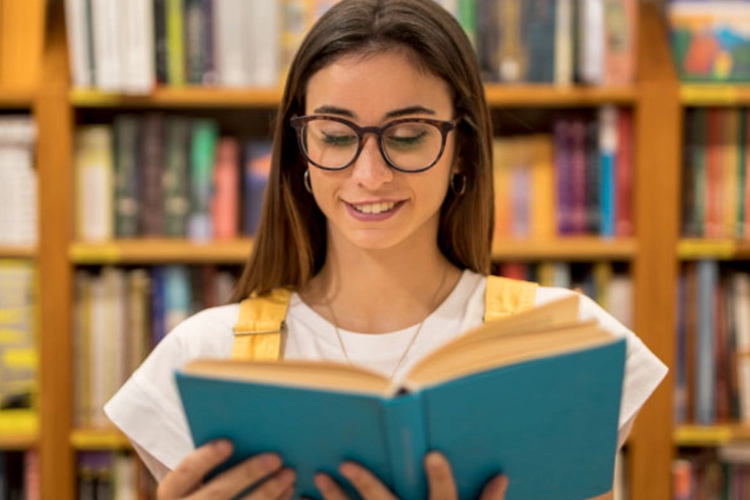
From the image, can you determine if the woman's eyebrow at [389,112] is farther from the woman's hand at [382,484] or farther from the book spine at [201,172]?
the book spine at [201,172]

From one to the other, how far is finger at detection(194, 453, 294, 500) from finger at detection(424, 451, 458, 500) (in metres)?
0.14

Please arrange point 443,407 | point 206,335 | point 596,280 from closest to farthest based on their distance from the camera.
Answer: point 443,407 < point 206,335 < point 596,280

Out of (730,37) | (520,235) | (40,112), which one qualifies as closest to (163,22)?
(40,112)

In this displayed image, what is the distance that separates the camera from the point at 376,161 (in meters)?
1.19

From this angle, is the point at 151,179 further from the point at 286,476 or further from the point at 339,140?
the point at 286,476

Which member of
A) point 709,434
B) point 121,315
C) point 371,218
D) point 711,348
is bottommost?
point 709,434

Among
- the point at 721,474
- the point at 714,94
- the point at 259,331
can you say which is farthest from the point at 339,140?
the point at 721,474

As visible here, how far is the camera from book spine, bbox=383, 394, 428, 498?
0.87 metres

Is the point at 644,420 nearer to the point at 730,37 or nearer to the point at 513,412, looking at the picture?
the point at 730,37

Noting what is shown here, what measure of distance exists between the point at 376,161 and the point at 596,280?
1325 millimetres

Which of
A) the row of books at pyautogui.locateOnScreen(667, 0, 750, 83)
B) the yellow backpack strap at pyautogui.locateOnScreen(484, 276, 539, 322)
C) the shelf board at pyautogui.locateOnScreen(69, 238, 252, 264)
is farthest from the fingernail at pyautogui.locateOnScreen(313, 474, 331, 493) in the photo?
the row of books at pyautogui.locateOnScreen(667, 0, 750, 83)

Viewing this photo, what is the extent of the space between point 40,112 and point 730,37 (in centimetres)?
163

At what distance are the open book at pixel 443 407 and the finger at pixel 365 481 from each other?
0.04 feet

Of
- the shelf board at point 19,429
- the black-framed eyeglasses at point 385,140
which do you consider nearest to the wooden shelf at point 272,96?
the shelf board at point 19,429
